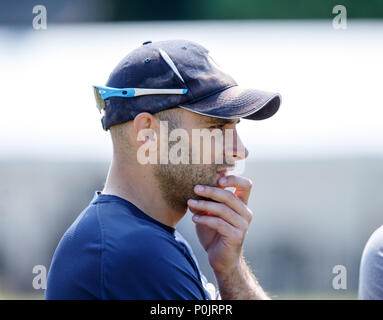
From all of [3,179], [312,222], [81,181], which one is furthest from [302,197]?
[3,179]

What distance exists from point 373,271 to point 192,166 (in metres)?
1.06

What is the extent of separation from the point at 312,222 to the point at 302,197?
579 millimetres

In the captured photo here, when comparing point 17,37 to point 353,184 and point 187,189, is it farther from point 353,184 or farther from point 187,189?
point 187,189

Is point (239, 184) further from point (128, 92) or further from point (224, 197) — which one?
point (128, 92)

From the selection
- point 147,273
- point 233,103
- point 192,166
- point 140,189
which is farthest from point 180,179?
point 147,273

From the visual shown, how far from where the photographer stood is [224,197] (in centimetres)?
259

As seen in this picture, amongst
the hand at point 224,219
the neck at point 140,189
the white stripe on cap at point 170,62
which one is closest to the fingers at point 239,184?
the hand at point 224,219

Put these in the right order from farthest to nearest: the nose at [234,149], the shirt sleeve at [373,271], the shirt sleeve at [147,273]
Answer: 1. the shirt sleeve at [373,271]
2. the nose at [234,149]
3. the shirt sleeve at [147,273]

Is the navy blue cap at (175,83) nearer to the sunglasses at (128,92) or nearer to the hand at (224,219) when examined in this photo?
the sunglasses at (128,92)

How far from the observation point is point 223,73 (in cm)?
274

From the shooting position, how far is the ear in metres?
2.56

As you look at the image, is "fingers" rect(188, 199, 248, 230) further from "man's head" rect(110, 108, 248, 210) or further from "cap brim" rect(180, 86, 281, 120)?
"cap brim" rect(180, 86, 281, 120)

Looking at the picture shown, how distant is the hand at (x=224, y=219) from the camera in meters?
2.57

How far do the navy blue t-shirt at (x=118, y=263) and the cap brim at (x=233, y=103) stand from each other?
0.58 meters
